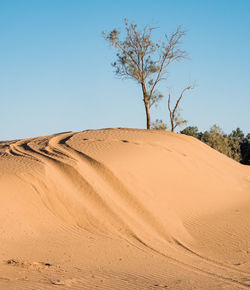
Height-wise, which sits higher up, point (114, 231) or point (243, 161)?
point (243, 161)

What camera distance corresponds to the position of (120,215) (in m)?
11.8

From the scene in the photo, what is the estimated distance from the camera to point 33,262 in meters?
8.25

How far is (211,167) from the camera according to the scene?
18.1 metres

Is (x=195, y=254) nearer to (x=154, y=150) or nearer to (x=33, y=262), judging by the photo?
(x=33, y=262)

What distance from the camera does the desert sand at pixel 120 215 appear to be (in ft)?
25.5

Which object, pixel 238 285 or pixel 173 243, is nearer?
pixel 238 285

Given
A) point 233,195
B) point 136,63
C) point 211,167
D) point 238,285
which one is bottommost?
point 238,285

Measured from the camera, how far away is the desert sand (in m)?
7.76

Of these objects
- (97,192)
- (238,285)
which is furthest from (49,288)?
(97,192)

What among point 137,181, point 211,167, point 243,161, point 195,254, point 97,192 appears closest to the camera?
point 195,254

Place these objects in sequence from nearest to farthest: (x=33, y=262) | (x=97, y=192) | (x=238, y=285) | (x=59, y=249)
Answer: (x=238, y=285)
(x=33, y=262)
(x=59, y=249)
(x=97, y=192)

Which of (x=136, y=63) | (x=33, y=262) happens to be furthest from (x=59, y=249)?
(x=136, y=63)

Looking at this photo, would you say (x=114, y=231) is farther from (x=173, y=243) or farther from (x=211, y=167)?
(x=211, y=167)

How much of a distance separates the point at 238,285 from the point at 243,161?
124 ft
